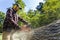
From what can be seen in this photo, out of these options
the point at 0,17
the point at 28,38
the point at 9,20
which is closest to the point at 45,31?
the point at 28,38

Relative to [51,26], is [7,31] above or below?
above

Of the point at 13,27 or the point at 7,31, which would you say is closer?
the point at 13,27

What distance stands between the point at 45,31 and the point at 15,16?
2928 mm

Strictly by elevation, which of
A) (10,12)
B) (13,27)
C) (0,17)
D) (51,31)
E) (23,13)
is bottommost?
(51,31)

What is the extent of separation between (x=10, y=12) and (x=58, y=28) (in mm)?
3081

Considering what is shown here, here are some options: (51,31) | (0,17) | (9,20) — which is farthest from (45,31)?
(0,17)

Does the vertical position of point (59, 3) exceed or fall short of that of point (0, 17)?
it falls short

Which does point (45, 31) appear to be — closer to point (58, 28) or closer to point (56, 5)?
point (58, 28)

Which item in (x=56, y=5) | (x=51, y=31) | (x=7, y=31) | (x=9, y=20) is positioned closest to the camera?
(x=51, y=31)

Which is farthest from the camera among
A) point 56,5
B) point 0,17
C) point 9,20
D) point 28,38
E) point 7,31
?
point 0,17

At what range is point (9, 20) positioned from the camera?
21.6ft

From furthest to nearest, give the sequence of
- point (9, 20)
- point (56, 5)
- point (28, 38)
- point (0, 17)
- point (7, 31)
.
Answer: point (0, 17) → point (56, 5) → point (7, 31) → point (9, 20) → point (28, 38)

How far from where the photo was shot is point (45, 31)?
3.91 meters

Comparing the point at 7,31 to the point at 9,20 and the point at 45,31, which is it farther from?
the point at 45,31
